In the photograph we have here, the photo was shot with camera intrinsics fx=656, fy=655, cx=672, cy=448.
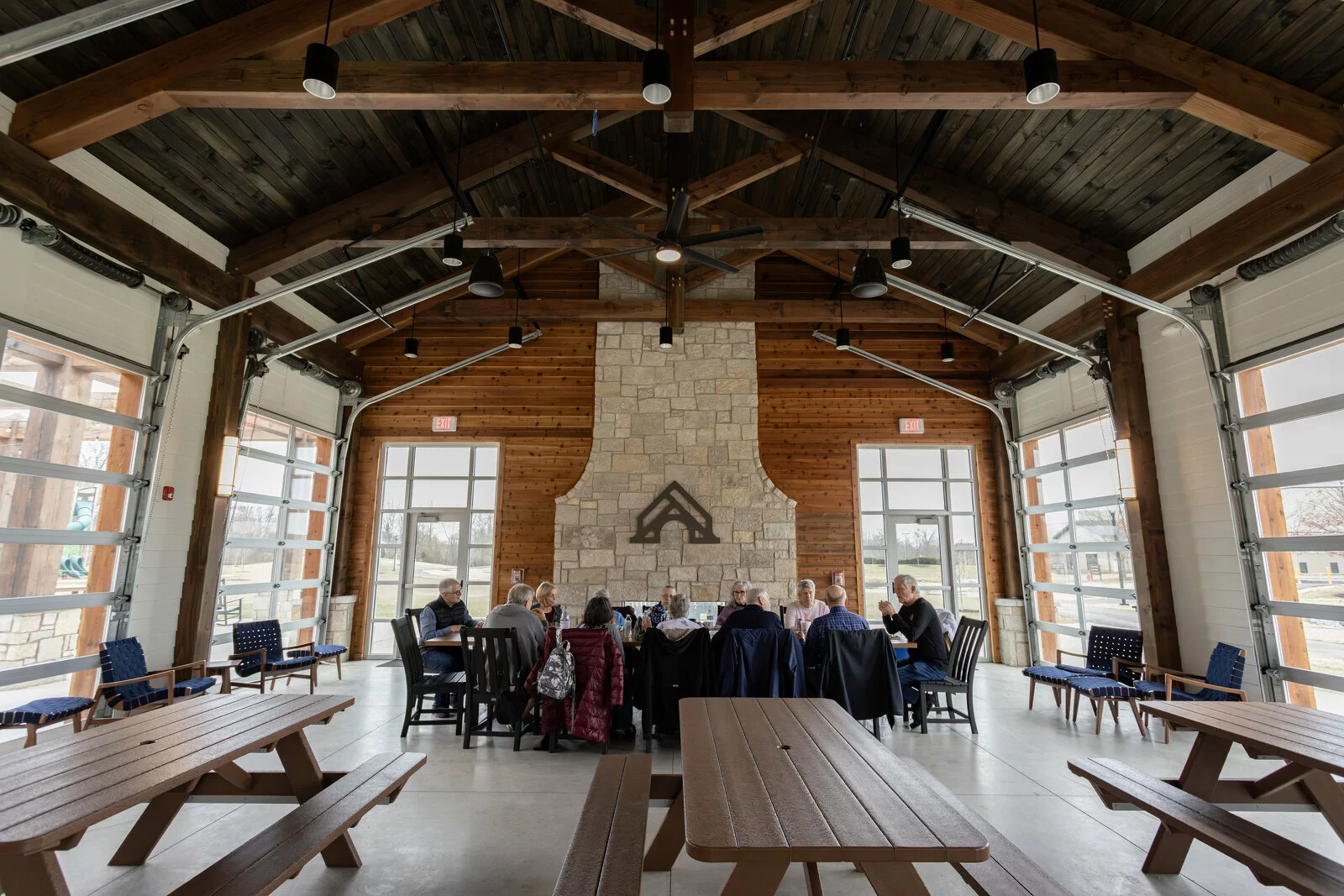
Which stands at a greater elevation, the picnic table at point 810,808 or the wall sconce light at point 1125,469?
the wall sconce light at point 1125,469

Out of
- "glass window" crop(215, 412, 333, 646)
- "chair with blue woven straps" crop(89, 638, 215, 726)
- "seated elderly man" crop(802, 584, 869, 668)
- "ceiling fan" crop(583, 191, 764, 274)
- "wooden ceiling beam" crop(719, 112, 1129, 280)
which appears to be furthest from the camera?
"glass window" crop(215, 412, 333, 646)

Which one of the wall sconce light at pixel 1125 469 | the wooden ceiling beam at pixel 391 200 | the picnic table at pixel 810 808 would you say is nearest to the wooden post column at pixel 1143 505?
the wall sconce light at pixel 1125 469

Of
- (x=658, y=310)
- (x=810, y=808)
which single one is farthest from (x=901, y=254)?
(x=810, y=808)

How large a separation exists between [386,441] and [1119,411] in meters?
9.36

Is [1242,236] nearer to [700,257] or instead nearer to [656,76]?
[700,257]

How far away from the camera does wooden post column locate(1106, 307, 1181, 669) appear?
249 inches

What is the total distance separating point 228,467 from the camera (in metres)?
6.52

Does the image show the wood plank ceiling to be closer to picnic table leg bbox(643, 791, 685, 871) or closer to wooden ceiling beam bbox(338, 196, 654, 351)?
wooden ceiling beam bbox(338, 196, 654, 351)

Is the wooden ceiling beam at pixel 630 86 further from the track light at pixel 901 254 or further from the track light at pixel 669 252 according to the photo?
the track light at pixel 901 254

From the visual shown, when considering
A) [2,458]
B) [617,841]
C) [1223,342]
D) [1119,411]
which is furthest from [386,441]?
[1223,342]

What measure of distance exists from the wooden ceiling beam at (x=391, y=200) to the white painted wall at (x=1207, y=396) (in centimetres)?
562

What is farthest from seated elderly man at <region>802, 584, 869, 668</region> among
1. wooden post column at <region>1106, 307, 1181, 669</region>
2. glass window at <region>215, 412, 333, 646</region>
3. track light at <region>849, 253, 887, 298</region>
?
glass window at <region>215, 412, 333, 646</region>

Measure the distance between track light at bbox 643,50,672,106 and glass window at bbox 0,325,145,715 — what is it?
15.5 ft

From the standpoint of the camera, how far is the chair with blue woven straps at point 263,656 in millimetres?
6250
